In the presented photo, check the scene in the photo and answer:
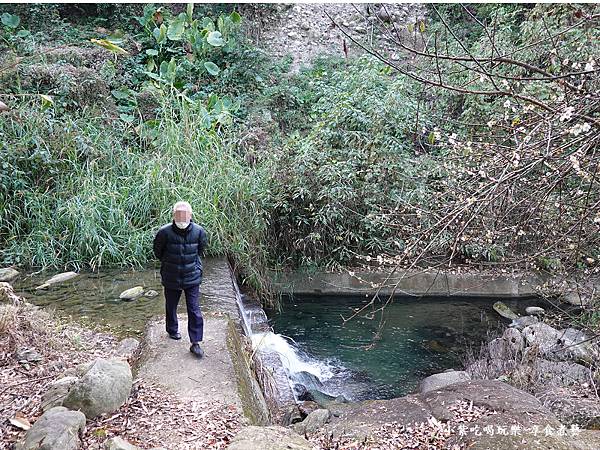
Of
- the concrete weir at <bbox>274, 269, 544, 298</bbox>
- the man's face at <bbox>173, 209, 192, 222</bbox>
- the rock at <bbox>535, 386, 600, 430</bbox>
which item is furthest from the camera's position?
the concrete weir at <bbox>274, 269, 544, 298</bbox>

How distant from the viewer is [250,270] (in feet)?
23.6

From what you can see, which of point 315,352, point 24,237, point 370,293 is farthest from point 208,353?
point 370,293

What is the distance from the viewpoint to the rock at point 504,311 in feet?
24.0

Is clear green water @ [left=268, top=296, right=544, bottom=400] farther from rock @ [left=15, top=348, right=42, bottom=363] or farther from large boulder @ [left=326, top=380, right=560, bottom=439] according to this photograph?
rock @ [left=15, top=348, right=42, bottom=363]

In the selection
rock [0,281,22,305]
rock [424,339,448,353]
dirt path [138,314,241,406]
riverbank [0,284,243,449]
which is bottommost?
rock [424,339,448,353]

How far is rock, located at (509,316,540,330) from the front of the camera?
6.57m

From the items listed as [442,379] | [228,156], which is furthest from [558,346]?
[228,156]

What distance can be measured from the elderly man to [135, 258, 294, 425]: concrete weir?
0.13 m

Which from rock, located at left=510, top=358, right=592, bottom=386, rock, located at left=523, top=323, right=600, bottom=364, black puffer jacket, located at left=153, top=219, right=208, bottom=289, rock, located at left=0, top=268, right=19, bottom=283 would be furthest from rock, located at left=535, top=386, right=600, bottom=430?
rock, located at left=0, top=268, right=19, bottom=283

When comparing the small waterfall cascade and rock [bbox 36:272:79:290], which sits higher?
rock [bbox 36:272:79:290]

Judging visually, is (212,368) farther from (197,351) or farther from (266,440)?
(266,440)

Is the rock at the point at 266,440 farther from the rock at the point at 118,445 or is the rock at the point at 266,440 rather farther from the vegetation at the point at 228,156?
the vegetation at the point at 228,156

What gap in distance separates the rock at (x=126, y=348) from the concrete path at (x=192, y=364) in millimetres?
238

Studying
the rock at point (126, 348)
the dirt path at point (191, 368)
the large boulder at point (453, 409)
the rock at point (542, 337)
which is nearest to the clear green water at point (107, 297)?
the rock at point (126, 348)
